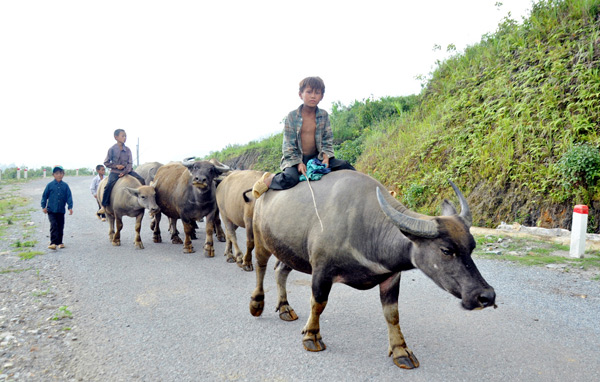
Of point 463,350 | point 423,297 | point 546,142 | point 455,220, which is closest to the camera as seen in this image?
point 455,220

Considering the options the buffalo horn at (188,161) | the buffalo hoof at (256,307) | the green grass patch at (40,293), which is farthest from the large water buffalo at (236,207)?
the green grass patch at (40,293)

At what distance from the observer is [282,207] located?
391cm

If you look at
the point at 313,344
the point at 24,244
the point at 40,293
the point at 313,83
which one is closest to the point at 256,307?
the point at 313,344

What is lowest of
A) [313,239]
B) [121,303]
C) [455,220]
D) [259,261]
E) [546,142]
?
[121,303]

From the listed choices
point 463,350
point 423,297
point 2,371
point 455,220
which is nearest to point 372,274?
point 455,220

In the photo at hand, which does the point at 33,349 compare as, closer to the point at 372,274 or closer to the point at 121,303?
the point at 121,303

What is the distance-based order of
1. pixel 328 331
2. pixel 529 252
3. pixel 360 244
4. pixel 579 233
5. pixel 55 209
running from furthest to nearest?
pixel 55 209 → pixel 529 252 → pixel 579 233 → pixel 328 331 → pixel 360 244

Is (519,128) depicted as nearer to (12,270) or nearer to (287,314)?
(287,314)

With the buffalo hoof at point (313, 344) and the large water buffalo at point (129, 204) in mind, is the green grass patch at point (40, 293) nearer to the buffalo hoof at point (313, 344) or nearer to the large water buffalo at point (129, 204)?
the large water buffalo at point (129, 204)

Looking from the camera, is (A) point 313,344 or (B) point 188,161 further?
(B) point 188,161

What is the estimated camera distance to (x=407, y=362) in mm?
3172

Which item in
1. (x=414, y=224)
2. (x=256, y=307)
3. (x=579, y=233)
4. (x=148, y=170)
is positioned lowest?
(x=256, y=307)

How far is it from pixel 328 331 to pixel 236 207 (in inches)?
125

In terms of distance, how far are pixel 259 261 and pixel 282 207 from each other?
0.85m
